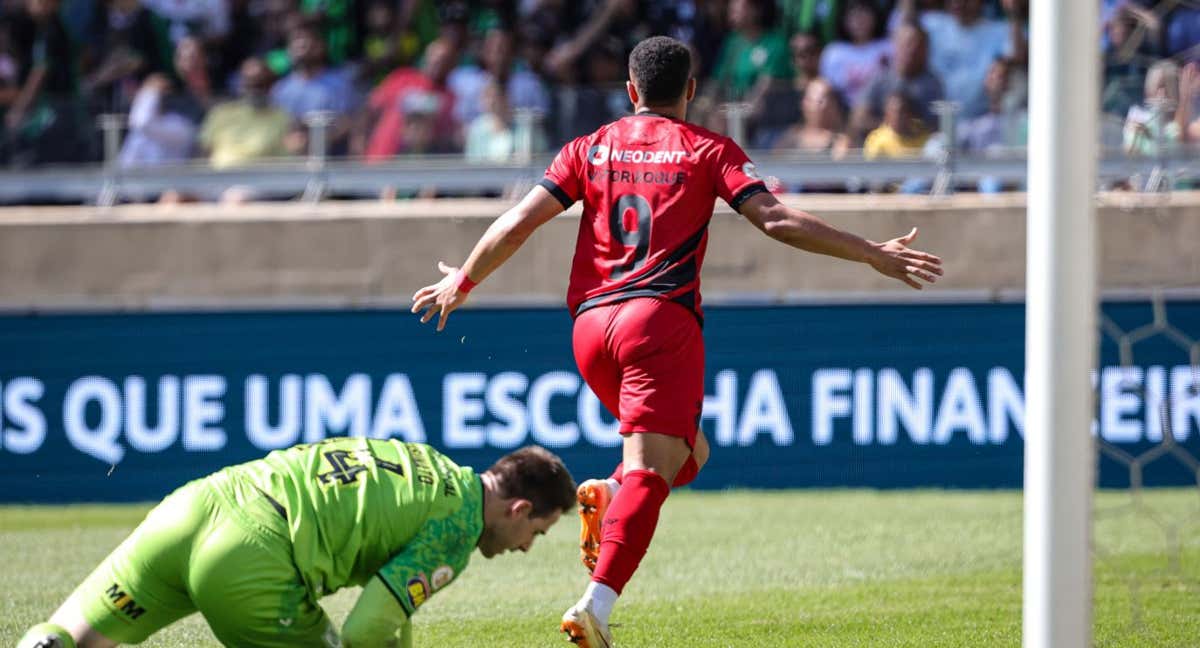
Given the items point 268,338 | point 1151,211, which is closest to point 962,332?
point 1151,211

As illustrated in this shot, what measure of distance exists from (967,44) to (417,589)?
800 cm

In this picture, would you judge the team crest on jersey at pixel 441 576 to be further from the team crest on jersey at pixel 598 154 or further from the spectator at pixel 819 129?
the spectator at pixel 819 129

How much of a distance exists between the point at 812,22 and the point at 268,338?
4.68m

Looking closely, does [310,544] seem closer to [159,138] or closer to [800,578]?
[800,578]

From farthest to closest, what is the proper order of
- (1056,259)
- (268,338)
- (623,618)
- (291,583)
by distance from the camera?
(268,338) → (623,618) → (291,583) → (1056,259)

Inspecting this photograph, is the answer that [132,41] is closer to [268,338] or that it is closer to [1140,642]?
[268,338]

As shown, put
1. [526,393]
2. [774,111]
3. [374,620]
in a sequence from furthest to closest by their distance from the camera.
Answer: [774,111] < [526,393] < [374,620]

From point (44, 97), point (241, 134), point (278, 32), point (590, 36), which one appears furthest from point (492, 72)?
Result: point (44, 97)

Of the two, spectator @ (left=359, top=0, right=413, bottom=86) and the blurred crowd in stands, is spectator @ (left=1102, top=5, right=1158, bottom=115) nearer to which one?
the blurred crowd in stands

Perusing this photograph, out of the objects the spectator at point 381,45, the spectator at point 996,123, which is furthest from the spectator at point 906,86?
the spectator at point 381,45

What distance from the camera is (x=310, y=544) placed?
14.2 ft

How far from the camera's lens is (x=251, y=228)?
1131 cm

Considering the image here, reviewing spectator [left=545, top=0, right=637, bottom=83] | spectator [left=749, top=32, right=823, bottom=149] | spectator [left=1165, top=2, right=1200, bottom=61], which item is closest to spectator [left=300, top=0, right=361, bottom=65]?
spectator [left=545, top=0, right=637, bottom=83]

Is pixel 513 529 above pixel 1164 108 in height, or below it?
below
